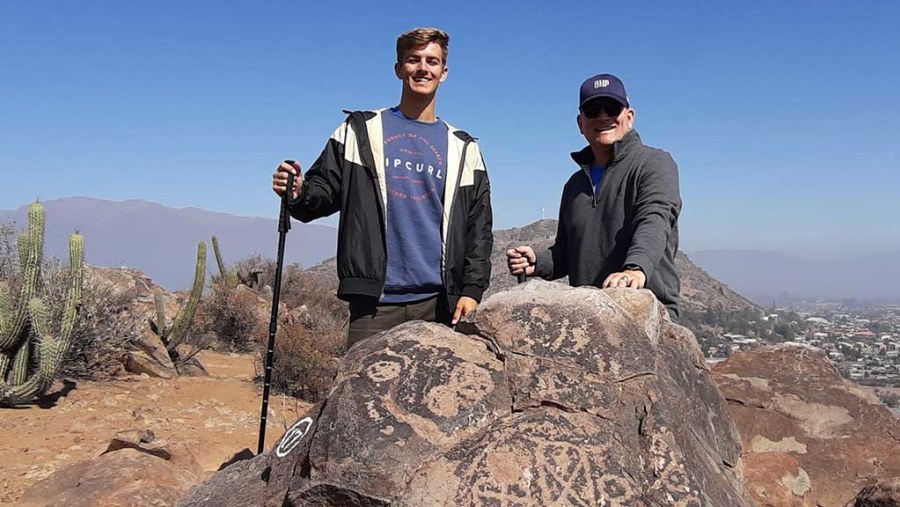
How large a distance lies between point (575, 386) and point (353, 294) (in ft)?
5.45

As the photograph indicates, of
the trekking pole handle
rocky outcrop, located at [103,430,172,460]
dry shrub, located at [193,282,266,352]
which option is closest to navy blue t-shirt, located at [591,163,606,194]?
the trekking pole handle

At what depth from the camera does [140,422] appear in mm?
7000

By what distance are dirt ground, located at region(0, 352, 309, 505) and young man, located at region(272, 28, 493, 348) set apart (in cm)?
219

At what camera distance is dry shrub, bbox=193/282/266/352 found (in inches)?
533

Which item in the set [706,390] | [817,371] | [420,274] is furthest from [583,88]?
[817,371]

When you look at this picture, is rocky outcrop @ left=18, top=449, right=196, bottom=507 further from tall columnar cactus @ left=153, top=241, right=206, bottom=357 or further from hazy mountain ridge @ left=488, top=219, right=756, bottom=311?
hazy mountain ridge @ left=488, top=219, right=756, bottom=311

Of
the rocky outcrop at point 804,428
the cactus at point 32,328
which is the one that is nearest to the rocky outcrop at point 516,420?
the rocky outcrop at point 804,428

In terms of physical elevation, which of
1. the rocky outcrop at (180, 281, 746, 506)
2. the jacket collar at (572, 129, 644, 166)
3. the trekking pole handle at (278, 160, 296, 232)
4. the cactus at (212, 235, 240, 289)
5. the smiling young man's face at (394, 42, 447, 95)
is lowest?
the cactus at (212, 235, 240, 289)

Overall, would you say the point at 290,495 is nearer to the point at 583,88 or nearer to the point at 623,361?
the point at 623,361

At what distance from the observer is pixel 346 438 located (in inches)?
88.4

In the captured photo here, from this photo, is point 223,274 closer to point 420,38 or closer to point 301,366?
point 301,366

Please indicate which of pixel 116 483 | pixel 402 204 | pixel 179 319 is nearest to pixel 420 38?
pixel 402 204

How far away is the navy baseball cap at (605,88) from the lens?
3465 millimetres

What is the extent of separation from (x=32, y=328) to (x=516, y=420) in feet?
23.8
